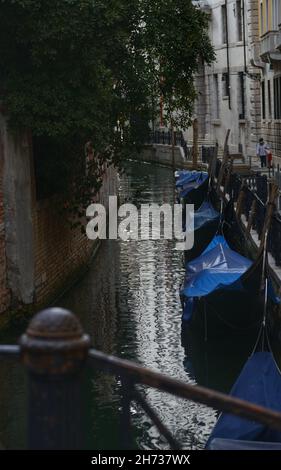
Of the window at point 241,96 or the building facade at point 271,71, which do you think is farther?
the window at point 241,96

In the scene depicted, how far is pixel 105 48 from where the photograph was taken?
553 inches

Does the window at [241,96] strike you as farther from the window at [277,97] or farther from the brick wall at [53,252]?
the brick wall at [53,252]

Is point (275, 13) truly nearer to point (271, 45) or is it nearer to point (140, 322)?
point (271, 45)

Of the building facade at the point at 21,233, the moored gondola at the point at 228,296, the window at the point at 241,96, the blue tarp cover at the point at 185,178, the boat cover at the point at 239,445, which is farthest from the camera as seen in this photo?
the window at the point at 241,96

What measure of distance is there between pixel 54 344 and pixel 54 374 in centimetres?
7

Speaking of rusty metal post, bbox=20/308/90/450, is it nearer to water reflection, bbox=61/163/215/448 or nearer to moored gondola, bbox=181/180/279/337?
water reflection, bbox=61/163/215/448

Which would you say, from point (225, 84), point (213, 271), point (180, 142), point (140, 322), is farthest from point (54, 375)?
point (180, 142)

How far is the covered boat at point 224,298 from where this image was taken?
13047mm

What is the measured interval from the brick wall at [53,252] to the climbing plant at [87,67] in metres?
0.56

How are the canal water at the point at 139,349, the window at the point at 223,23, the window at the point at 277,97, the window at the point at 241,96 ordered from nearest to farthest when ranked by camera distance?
the canal water at the point at 139,349 → the window at the point at 277,97 → the window at the point at 241,96 → the window at the point at 223,23

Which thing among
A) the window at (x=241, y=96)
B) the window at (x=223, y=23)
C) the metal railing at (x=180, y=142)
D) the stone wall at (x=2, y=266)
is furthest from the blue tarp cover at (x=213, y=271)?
the window at (x=223, y=23)

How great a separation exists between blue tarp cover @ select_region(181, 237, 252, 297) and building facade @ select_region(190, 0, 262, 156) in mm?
24538

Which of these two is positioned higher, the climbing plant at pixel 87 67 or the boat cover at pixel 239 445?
the climbing plant at pixel 87 67

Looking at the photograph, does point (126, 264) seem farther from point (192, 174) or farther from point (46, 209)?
point (192, 174)
